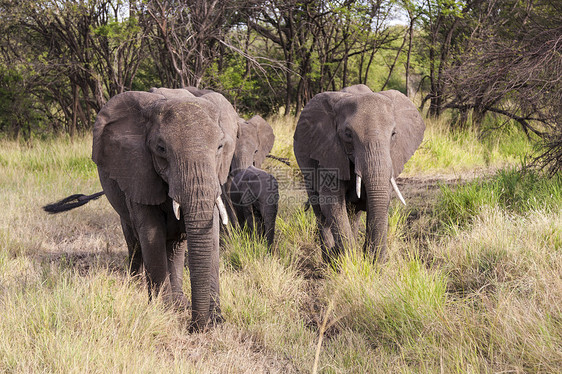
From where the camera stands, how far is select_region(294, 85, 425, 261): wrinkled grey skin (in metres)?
4.94

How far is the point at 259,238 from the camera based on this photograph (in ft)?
20.4

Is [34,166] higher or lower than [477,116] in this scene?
lower

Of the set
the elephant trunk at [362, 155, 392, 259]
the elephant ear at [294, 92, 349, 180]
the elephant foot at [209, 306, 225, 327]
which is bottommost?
the elephant foot at [209, 306, 225, 327]

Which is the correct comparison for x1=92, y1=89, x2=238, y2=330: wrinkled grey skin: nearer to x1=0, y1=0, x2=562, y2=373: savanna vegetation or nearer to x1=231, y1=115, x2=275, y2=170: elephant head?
x1=0, y1=0, x2=562, y2=373: savanna vegetation

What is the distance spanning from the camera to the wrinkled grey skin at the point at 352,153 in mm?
4941

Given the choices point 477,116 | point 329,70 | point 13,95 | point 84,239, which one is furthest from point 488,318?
point 13,95

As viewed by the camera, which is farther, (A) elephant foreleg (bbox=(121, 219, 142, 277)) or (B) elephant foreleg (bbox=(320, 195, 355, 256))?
(B) elephant foreleg (bbox=(320, 195, 355, 256))

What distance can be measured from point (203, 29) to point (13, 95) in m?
8.34

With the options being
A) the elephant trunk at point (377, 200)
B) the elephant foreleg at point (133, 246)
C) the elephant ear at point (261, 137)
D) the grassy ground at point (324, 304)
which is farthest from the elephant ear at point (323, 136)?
the elephant ear at point (261, 137)

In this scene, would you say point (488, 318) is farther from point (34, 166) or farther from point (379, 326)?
point (34, 166)

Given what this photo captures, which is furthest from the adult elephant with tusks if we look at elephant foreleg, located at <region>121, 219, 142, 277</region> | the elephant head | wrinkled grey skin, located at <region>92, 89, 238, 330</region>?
the elephant head

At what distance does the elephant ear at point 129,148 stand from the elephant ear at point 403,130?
2523mm

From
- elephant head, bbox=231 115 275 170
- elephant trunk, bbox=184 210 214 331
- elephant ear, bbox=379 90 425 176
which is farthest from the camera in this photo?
elephant head, bbox=231 115 275 170

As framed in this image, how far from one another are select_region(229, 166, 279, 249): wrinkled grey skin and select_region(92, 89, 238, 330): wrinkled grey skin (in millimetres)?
1850
